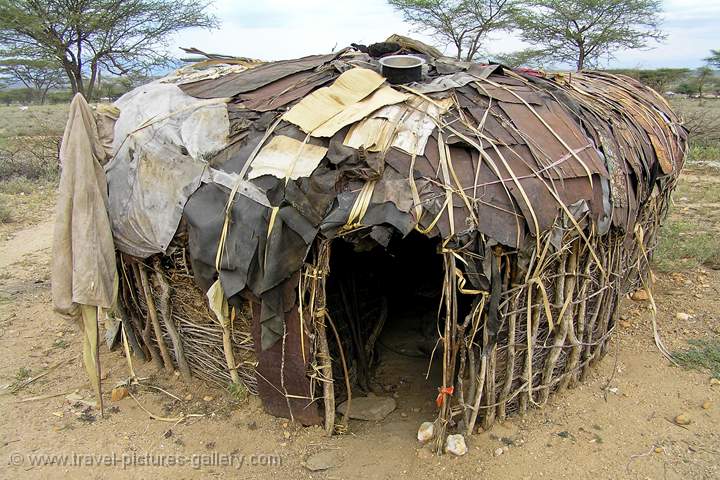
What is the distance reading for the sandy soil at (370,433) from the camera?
12.1 ft

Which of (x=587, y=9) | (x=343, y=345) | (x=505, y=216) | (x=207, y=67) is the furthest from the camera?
(x=587, y=9)

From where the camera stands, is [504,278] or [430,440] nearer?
[504,278]

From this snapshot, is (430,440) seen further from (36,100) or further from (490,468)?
(36,100)

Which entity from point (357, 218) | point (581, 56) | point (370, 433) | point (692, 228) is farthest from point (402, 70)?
point (581, 56)

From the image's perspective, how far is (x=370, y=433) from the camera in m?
4.08

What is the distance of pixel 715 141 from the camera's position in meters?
14.4

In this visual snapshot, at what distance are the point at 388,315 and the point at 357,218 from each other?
8.17ft

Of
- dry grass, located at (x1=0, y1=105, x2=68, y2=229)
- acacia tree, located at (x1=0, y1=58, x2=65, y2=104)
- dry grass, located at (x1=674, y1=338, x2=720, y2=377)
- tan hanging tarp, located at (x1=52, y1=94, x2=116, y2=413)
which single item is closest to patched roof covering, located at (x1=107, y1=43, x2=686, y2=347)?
tan hanging tarp, located at (x1=52, y1=94, x2=116, y2=413)

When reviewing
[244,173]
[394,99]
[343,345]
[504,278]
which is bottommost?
[343,345]

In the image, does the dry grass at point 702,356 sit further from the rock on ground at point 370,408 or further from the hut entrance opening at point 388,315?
the rock on ground at point 370,408

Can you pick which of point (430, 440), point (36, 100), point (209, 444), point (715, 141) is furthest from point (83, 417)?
point (36, 100)

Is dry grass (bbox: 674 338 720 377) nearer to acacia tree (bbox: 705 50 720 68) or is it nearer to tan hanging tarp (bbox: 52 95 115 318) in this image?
tan hanging tarp (bbox: 52 95 115 318)

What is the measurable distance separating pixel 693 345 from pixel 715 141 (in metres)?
11.8

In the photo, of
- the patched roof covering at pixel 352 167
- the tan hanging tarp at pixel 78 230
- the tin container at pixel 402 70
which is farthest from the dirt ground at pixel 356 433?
the tin container at pixel 402 70
